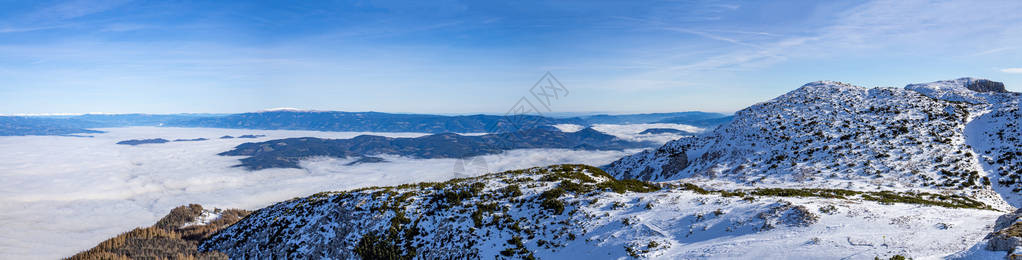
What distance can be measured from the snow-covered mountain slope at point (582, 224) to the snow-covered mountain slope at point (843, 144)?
10.1 meters

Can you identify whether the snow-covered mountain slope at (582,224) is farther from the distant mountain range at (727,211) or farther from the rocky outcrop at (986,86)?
the rocky outcrop at (986,86)

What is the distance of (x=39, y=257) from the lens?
128 meters

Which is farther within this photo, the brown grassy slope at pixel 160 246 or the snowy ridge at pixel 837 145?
the snowy ridge at pixel 837 145

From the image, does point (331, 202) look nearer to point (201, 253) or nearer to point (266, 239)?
point (266, 239)

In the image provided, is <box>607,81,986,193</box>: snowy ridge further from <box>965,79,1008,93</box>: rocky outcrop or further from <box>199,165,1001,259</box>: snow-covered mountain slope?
<box>965,79,1008,93</box>: rocky outcrop

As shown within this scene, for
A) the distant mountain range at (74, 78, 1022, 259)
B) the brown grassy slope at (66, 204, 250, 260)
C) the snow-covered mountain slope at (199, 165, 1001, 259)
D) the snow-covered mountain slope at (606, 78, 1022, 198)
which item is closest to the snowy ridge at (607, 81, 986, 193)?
the snow-covered mountain slope at (606, 78, 1022, 198)

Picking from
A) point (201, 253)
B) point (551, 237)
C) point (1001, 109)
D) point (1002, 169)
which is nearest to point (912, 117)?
point (1001, 109)

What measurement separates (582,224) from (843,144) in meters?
43.4

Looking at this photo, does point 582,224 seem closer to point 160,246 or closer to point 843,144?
point 160,246

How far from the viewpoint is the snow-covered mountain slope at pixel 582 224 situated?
44.9 ft

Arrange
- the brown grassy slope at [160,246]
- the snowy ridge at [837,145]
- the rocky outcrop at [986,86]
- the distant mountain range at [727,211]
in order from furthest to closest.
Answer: the rocky outcrop at [986,86]
the snowy ridge at [837,145]
the brown grassy slope at [160,246]
the distant mountain range at [727,211]

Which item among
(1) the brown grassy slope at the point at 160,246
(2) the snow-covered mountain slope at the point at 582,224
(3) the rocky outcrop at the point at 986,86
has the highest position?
(3) the rocky outcrop at the point at 986,86

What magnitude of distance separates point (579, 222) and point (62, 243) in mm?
217755

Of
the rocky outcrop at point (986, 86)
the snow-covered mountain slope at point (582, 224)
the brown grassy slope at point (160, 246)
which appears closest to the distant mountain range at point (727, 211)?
the snow-covered mountain slope at point (582, 224)
